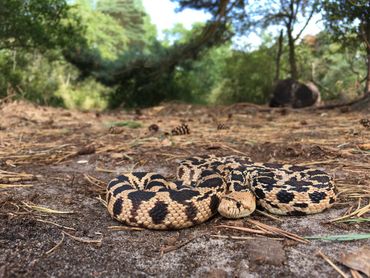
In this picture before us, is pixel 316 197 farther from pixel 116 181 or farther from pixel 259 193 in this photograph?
pixel 116 181

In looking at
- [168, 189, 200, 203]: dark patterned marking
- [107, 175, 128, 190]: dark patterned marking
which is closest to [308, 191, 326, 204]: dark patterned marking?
[168, 189, 200, 203]: dark patterned marking

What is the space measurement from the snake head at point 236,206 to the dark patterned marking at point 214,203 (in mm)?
64

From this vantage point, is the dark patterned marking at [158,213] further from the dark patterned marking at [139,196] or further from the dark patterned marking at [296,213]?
the dark patterned marking at [296,213]

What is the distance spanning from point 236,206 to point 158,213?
66 cm

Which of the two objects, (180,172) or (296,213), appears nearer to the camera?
(296,213)

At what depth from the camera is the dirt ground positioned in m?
2.45

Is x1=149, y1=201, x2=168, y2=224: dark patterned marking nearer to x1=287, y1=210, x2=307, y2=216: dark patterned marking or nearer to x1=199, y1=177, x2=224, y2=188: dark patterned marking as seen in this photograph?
x1=199, y1=177, x2=224, y2=188: dark patterned marking

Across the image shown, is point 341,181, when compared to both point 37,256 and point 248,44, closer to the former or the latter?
point 37,256

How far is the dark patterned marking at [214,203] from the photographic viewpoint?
3.24 m

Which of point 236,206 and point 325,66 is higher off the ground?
point 325,66

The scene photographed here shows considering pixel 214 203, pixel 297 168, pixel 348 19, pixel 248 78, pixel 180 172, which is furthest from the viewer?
pixel 248 78

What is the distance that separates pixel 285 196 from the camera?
3.31 m

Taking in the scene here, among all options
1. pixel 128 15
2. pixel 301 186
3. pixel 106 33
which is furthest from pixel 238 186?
pixel 128 15

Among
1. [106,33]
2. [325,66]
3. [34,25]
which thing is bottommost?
[325,66]
